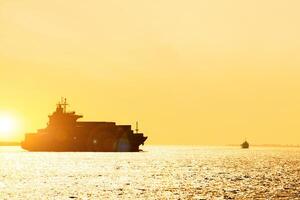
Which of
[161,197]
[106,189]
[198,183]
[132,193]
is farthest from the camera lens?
[198,183]

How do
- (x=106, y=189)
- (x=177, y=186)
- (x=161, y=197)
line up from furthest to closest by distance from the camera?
(x=177, y=186), (x=106, y=189), (x=161, y=197)

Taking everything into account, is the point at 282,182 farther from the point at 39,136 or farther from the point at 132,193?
the point at 39,136

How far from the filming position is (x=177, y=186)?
75.1 meters

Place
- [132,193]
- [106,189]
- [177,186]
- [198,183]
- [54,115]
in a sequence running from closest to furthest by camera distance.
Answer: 1. [132,193]
2. [106,189]
3. [177,186]
4. [198,183]
5. [54,115]

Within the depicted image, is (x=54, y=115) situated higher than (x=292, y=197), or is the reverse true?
(x=54, y=115)

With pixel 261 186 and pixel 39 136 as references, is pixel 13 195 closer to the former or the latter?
pixel 261 186

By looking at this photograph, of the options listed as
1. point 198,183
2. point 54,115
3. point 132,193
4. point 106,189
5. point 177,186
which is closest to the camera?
point 132,193

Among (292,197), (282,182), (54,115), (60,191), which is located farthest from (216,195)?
(54,115)

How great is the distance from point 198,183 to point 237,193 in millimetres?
15402

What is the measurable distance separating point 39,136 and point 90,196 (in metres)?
141

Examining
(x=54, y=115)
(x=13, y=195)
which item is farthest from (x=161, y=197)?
(x=54, y=115)

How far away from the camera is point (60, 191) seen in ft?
221

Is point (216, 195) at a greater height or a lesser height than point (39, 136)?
lesser

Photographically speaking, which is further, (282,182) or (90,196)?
(282,182)
